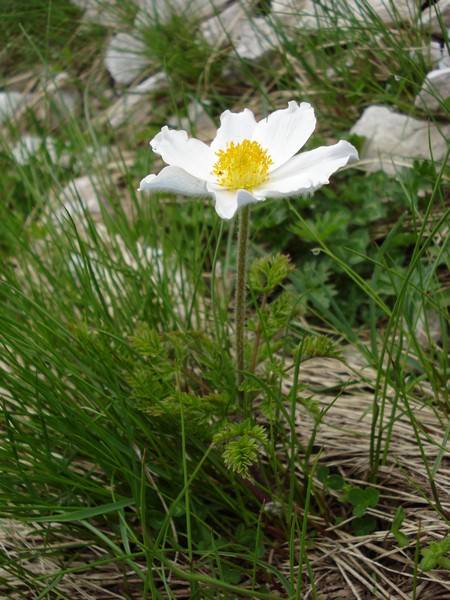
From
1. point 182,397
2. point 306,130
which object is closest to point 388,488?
point 182,397

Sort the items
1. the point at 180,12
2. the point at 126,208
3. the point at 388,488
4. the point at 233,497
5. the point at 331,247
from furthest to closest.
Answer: the point at 180,12 < the point at 126,208 < the point at 331,247 < the point at 233,497 < the point at 388,488

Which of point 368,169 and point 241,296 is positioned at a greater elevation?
point 241,296

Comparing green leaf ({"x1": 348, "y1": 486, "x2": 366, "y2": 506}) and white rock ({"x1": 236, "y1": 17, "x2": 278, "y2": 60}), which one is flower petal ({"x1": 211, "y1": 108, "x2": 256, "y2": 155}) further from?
white rock ({"x1": 236, "y1": 17, "x2": 278, "y2": 60})

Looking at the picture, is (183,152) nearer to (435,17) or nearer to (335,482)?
(335,482)

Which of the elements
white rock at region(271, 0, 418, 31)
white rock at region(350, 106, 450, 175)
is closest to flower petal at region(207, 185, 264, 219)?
white rock at region(271, 0, 418, 31)

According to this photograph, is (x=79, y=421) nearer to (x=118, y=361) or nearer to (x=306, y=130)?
(x=118, y=361)

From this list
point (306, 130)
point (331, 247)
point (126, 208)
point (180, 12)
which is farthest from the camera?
point (180, 12)
